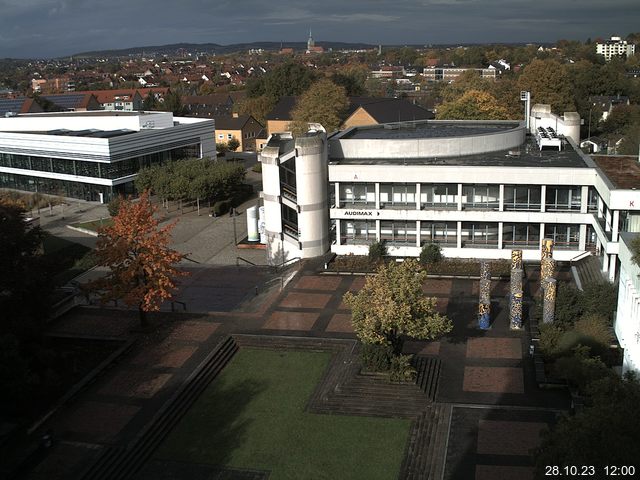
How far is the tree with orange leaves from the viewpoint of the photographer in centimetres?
3269

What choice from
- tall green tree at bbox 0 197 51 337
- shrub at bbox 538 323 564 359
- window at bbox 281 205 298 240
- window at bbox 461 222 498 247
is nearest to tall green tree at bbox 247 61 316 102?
window at bbox 281 205 298 240

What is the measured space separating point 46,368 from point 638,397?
23.9 metres

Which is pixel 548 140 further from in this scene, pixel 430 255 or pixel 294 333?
pixel 294 333

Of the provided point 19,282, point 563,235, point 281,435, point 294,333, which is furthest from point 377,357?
point 563,235

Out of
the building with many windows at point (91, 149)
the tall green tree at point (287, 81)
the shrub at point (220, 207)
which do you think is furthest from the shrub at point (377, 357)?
the tall green tree at point (287, 81)

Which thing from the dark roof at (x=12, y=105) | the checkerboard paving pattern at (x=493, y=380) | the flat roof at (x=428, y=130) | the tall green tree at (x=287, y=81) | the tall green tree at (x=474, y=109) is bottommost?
the checkerboard paving pattern at (x=493, y=380)

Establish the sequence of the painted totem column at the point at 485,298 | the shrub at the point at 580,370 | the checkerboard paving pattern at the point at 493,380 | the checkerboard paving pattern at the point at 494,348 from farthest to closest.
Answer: the painted totem column at the point at 485,298 → the checkerboard paving pattern at the point at 494,348 → the checkerboard paving pattern at the point at 493,380 → the shrub at the point at 580,370

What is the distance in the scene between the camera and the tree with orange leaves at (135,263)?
32.7 metres

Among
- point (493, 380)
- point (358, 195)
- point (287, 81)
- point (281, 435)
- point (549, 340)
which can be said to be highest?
point (287, 81)

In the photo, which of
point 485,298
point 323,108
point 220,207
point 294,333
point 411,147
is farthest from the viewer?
point 323,108

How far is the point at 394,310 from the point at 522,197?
19931 mm

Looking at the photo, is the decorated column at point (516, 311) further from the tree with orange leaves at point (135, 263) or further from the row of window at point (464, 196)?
the tree with orange leaves at point (135, 263)

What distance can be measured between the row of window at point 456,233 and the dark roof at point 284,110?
55.0 m

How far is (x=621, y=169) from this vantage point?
42438 mm
